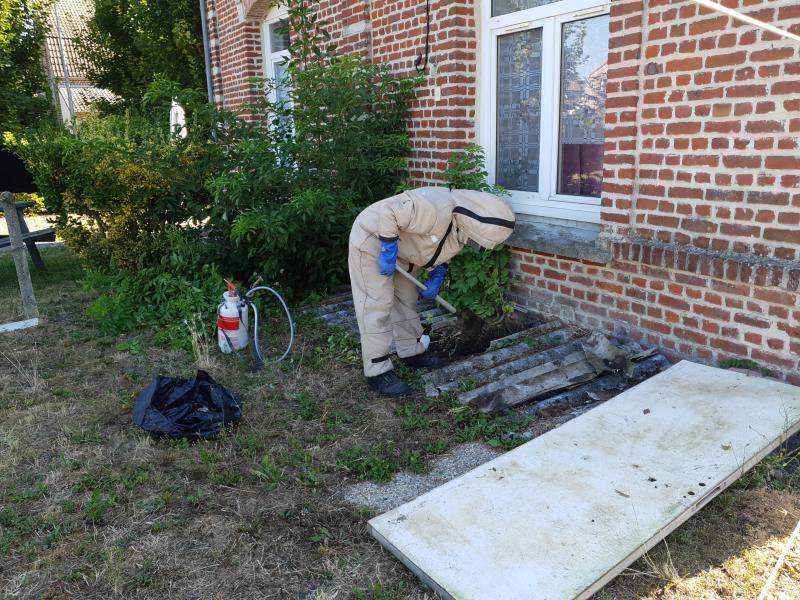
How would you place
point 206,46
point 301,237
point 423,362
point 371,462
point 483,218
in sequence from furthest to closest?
point 206,46, point 301,237, point 423,362, point 483,218, point 371,462

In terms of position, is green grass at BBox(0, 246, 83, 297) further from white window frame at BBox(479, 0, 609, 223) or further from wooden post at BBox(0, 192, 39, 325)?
white window frame at BBox(479, 0, 609, 223)

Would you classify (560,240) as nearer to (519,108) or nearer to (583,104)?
(583,104)

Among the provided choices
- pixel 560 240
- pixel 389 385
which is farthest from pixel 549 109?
pixel 389 385

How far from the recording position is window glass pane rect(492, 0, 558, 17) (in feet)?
16.2

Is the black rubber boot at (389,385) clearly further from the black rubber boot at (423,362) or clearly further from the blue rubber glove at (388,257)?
the blue rubber glove at (388,257)

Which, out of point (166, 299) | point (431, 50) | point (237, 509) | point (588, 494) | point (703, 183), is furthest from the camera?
point (166, 299)

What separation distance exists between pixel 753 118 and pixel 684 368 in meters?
1.46

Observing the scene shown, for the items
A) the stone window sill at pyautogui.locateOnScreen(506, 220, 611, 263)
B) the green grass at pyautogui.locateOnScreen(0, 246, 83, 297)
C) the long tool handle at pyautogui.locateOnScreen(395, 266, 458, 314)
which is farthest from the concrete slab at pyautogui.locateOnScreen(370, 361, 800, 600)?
the green grass at pyautogui.locateOnScreen(0, 246, 83, 297)

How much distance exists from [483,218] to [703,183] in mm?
1322

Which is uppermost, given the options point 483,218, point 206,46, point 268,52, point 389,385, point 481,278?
point 206,46

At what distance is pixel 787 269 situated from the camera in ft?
11.2

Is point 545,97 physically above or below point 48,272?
above

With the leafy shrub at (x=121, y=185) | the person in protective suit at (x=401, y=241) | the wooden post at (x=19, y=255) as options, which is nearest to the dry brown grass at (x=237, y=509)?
the person in protective suit at (x=401, y=241)

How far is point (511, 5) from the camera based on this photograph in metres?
5.19
